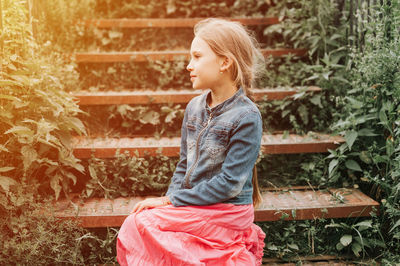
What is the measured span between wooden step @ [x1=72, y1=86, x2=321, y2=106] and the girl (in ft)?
4.27

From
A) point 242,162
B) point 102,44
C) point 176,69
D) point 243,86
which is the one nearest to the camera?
point 242,162

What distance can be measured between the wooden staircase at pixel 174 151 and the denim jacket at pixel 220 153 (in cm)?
70

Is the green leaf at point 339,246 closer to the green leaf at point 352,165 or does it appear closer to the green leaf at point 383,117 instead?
the green leaf at point 352,165

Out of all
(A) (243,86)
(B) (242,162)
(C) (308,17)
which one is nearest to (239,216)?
(B) (242,162)

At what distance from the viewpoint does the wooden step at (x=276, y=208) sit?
2742 mm

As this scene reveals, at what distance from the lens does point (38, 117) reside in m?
2.70

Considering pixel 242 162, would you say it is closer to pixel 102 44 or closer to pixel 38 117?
pixel 38 117

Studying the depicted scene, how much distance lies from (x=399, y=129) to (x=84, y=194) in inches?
84.2

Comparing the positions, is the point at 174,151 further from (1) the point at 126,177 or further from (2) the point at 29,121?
(2) the point at 29,121

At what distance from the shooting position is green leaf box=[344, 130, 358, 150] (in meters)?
2.99

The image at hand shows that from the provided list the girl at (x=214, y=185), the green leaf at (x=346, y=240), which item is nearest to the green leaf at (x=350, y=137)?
the green leaf at (x=346, y=240)

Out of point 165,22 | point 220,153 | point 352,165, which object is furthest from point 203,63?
point 165,22

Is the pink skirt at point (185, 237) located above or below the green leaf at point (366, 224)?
above

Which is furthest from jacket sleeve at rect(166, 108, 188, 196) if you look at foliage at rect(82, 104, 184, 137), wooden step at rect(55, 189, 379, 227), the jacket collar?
foliage at rect(82, 104, 184, 137)
